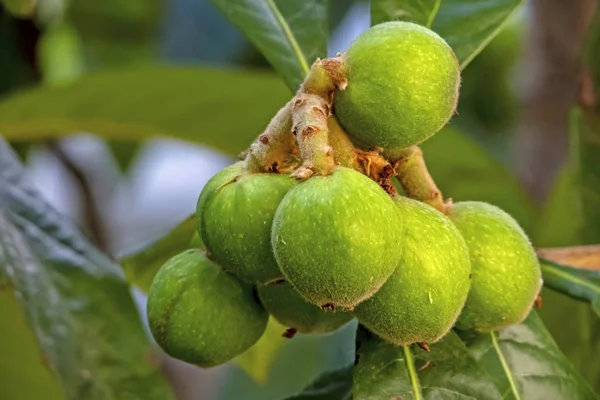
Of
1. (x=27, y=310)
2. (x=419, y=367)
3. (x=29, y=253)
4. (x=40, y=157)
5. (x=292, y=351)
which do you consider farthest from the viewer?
(x=40, y=157)

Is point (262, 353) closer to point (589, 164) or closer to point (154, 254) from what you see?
point (154, 254)

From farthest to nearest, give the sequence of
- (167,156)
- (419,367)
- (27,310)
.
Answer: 1. (167,156)
2. (27,310)
3. (419,367)

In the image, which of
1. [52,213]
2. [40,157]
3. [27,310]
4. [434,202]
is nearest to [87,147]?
[40,157]

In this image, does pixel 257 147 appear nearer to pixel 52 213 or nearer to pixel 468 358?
pixel 468 358

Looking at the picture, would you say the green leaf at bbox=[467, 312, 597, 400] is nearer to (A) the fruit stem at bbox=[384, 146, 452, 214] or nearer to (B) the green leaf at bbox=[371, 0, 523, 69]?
(A) the fruit stem at bbox=[384, 146, 452, 214]

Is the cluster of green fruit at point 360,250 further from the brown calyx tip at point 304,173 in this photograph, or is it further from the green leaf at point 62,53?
the green leaf at point 62,53

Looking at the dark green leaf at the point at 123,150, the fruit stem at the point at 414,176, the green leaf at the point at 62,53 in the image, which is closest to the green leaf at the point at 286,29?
the fruit stem at the point at 414,176

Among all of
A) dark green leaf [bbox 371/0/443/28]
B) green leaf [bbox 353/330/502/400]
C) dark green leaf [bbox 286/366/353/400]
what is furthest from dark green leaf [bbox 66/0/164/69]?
green leaf [bbox 353/330/502/400]
